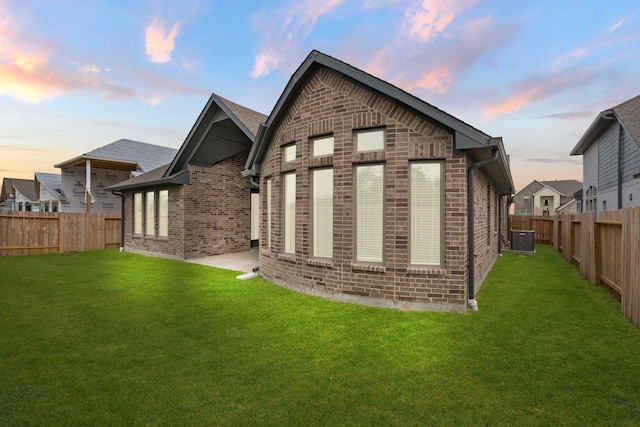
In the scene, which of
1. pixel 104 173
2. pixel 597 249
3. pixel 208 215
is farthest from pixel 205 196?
pixel 104 173

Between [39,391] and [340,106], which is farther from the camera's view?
[340,106]

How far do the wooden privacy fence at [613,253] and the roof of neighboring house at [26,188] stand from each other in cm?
4822

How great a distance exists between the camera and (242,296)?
7.37m

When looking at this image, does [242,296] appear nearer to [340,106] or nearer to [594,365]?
[340,106]

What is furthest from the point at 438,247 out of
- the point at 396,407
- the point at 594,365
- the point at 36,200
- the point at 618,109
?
the point at 36,200

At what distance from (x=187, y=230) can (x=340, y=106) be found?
9029 millimetres

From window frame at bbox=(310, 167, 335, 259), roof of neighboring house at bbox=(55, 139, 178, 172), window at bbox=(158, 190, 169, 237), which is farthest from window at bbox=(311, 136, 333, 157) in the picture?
roof of neighboring house at bbox=(55, 139, 178, 172)

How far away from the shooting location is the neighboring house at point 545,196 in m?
57.4

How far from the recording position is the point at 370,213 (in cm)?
666

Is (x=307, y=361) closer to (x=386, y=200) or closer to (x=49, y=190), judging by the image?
(x=386, y=200)

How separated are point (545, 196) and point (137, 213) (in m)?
68.3

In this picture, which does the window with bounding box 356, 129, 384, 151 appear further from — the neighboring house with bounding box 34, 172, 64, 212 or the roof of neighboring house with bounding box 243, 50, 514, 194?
the neighboring house with bounding box 34, 172, 64, 212

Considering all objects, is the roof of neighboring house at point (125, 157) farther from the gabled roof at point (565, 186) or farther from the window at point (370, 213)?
the gabled roof at point (565, 186)

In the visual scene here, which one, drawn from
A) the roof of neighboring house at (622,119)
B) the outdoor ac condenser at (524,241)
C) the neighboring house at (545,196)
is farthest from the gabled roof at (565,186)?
the outdoor ac condenser at (524,241)
